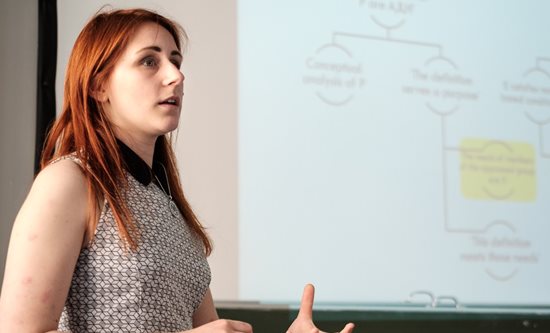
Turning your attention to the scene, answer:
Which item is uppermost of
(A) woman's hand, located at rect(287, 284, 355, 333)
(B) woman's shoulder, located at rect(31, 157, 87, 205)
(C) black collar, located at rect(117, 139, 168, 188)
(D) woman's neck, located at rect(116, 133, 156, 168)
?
(D) woman's neck, located at rect(116, 133, 156, 168)

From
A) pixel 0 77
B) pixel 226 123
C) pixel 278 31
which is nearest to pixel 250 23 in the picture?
pixel 278 31

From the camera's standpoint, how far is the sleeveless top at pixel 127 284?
1154 millimetres

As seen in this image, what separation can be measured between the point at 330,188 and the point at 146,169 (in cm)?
154

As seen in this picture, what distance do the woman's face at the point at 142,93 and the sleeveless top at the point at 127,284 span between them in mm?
110

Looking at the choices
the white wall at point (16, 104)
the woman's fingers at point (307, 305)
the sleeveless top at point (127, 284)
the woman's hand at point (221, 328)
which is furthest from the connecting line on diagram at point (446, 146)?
the woman's hand at point (221, 328)

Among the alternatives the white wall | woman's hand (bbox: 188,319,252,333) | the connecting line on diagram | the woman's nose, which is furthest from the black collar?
the connecting line on diagram

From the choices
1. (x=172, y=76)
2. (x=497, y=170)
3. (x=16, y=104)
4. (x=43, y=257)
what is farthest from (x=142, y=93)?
(x=497, y=170)

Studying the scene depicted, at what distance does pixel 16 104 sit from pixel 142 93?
1.31 meters

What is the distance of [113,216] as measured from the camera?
1.18 meters

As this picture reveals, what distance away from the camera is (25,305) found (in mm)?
1075

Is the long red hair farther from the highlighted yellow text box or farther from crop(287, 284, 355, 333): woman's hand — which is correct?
the highlighted yellow text box

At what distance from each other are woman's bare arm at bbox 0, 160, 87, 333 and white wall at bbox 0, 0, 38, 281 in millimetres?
1368

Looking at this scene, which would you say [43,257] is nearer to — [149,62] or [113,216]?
[113,216]

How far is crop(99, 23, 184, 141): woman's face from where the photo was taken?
1.27 meters
